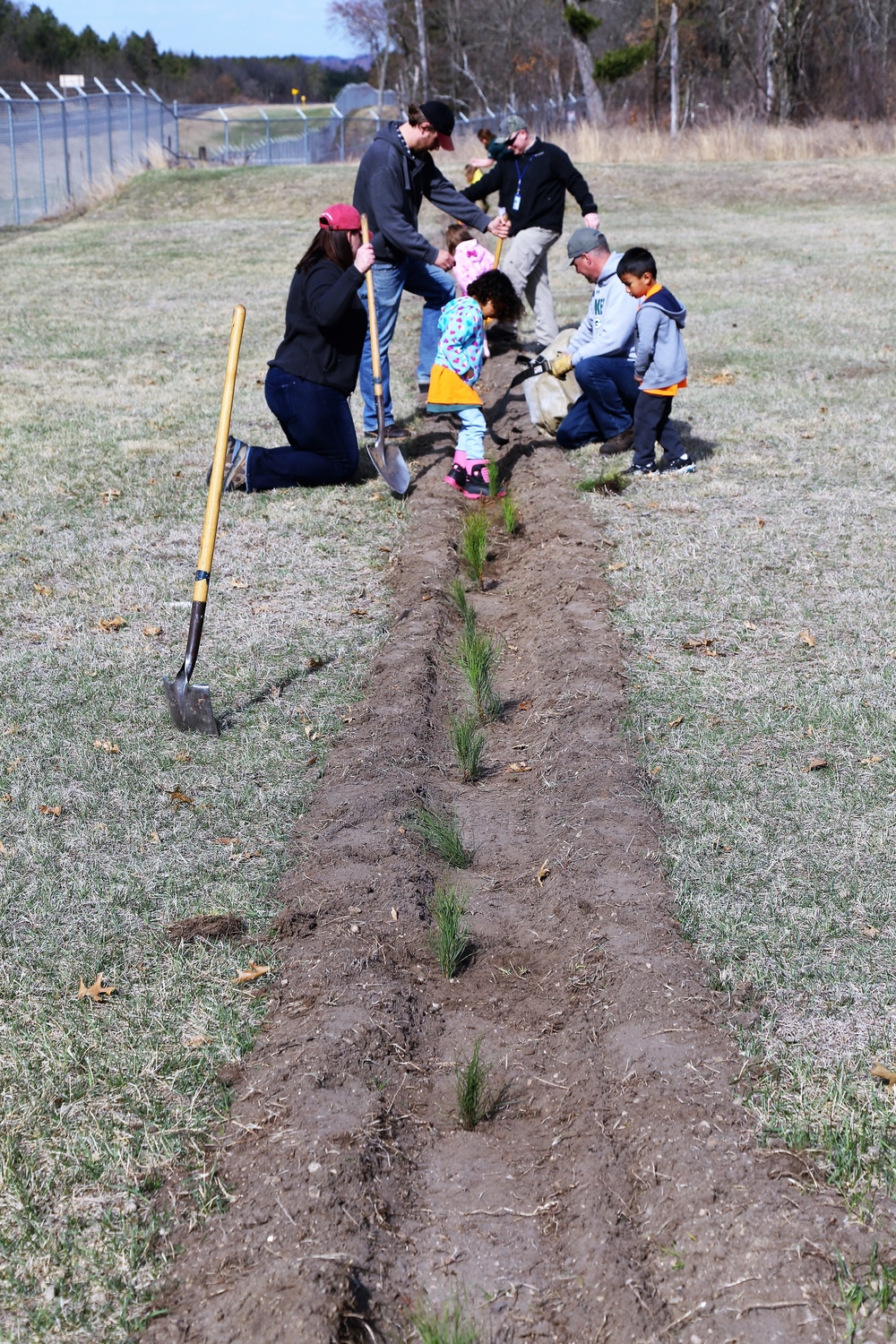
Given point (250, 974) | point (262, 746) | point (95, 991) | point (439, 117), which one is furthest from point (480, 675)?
point (439, 117)

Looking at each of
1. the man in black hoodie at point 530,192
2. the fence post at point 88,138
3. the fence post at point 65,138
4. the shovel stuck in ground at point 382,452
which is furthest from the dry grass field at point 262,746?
the fence post at point 88,138

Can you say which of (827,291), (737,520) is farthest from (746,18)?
(737,520)

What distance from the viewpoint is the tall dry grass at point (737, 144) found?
27500 mm

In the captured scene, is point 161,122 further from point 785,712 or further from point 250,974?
point 250,974

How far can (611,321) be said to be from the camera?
785 centimetres

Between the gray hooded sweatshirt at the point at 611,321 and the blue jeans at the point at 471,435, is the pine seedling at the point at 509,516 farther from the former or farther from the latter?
the gray hooded sweatshirt at the point at 611,321

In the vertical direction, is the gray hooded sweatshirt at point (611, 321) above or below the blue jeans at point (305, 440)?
above

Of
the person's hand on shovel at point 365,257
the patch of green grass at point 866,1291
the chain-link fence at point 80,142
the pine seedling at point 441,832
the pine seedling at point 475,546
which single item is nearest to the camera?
the patch of green grass at point 866,1291

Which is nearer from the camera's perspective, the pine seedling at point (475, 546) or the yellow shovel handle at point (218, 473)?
the yellow shovel handle at point (218, 473)

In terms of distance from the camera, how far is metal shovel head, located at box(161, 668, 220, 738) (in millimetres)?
4520

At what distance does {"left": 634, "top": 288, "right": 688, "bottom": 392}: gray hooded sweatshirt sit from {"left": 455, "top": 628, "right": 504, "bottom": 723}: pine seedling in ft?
9.64

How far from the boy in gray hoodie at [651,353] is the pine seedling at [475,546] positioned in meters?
1.61

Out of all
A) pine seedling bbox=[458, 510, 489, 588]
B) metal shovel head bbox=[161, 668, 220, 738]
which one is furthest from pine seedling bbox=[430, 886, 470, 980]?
pine seedling bbox=[458, 510, 489, 588]

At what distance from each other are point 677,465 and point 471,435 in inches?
55.2
